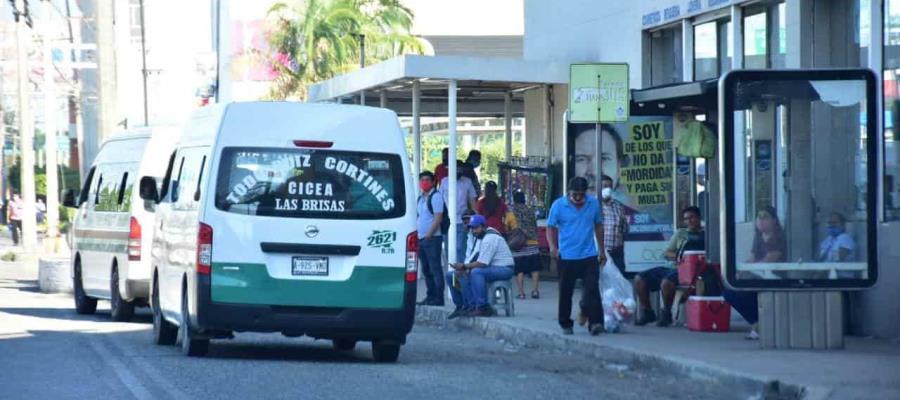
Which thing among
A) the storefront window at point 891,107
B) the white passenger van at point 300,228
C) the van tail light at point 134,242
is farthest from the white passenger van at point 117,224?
the storefront window at point 891,107

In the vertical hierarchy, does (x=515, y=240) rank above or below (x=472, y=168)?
below

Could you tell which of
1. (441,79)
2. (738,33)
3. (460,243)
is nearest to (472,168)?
(460,243)

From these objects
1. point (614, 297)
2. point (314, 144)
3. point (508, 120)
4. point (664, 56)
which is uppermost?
point (664, 56)

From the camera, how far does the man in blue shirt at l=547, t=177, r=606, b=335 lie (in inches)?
603

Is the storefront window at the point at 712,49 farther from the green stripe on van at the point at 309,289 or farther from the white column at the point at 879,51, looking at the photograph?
the green stripe on van at the point at 309,289

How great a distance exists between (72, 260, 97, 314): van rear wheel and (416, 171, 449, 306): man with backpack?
4.33m

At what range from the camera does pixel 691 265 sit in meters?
16.1

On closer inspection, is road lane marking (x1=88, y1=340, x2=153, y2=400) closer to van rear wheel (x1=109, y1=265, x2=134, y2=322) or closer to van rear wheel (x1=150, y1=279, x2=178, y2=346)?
van rear wheel (x1=150, y1=279, x2=178, y2=346)

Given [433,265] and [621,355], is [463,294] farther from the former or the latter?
[621,355]

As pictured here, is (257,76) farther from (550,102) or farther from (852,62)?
(852,62)

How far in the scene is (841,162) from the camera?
1409 cm

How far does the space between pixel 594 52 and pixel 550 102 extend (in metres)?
2.42

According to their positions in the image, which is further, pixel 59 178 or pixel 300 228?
pixel 59 178

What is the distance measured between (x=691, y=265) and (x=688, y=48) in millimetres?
4828
